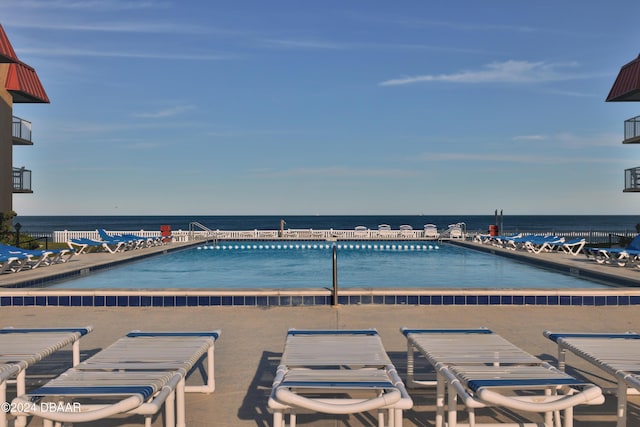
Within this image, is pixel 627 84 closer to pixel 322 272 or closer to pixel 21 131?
pixel 322 272

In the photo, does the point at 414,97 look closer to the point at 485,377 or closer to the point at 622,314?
the point at 622,314

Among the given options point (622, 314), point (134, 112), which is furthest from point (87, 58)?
point (622, 314)

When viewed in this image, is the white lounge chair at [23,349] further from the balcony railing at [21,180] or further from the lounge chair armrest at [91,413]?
the balcony railing at [21,180]

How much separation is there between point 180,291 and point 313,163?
4916cm

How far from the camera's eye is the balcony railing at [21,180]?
2012cm

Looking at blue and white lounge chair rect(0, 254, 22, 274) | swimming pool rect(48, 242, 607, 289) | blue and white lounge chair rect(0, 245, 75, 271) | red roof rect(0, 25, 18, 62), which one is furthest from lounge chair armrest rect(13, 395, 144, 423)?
red roof rect(0, 25, 18, 62)

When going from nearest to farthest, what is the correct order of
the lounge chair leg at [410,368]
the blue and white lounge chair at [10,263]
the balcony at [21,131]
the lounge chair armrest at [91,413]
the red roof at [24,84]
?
the lounge chair armrest at [91,413] → the lounge chair leg at [410,368] → the blue and white lounge chair at [10,263] → the red roof at [24,84] → the balcony at [21,131]

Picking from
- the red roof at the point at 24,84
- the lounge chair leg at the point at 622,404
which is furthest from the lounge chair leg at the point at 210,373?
the red roof at the point at 24,84

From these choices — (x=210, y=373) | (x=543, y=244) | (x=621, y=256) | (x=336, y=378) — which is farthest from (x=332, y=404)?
(x=543, y=244)

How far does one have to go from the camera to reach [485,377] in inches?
115

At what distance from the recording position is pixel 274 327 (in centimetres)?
618

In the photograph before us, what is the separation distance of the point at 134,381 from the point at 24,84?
2024cm

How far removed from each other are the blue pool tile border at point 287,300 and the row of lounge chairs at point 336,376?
3397 millimetres

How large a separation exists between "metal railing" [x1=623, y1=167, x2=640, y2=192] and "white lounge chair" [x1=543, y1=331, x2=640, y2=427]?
19.2 meters
